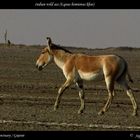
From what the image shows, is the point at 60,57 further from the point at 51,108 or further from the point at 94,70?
the point at 51,108

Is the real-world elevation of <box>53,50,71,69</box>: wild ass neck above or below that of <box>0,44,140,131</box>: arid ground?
above

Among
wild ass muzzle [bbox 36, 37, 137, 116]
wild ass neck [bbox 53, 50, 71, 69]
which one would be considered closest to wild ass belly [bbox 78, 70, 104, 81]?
wild ass muzzle [bbox 36, 37, 137, 116]

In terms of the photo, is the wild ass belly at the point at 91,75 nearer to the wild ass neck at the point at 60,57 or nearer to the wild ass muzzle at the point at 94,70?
the wild ass muzzle at the point at 94,70

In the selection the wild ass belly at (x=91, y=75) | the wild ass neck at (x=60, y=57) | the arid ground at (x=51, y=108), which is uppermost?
the wild ass neck at (x=60, y=57)

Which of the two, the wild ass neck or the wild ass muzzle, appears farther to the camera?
the wild ass neck

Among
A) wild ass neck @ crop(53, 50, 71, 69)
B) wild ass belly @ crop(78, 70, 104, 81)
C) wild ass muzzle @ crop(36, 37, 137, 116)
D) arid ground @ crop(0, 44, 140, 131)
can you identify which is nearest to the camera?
arid ground @ crop(0, 44, 140, 131)

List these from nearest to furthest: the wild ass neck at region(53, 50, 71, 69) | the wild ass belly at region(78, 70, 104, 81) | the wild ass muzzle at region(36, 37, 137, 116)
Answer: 1. the wild ass muzzle at region(36, 37, 137, 116)
2. the wild ass belly at region(78, 70, 104, 81)
3. the wild ass neck at region(53, 50, 71, 69)

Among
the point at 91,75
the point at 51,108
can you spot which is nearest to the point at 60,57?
the point at 91,75

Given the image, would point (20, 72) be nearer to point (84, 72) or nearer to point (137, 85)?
point (137, 85)

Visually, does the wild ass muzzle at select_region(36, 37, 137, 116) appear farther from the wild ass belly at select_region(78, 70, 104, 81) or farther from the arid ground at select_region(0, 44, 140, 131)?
the arid ground at select_region(0, 44, 140, 131)

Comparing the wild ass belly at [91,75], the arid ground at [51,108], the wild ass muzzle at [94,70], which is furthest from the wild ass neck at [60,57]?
the arid ground at [51,108]

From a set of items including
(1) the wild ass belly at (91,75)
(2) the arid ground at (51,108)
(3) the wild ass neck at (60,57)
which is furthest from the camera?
(3) the wild ass neck at (60,57)

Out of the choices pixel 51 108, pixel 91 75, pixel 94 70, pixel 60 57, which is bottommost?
pixel 51 108
